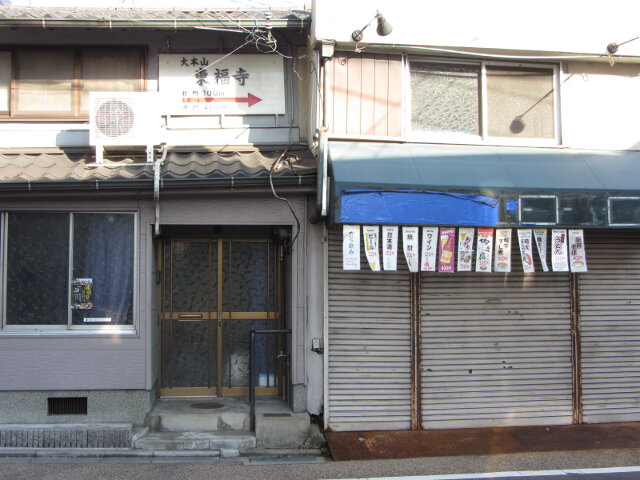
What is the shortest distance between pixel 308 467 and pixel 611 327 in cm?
527

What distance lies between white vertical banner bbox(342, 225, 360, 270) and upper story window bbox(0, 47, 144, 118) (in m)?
4.29

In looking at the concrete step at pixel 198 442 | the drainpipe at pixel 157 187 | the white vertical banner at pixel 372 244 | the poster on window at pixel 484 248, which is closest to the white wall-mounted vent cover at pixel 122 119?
the drainpipe at pixel 157 187

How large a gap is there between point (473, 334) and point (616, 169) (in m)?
3.32

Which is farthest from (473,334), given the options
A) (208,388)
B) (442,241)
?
(208,388)

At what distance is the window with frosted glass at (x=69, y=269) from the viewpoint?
311 inches

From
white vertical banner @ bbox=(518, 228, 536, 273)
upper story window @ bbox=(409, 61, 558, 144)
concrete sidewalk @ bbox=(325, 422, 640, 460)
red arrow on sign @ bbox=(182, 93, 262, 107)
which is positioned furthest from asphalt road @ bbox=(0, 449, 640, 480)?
red arrow on sign @ bbox=(182, 93, 262, 107)

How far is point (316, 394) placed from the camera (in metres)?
8.03

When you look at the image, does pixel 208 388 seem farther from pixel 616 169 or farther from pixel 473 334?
pixel 616 169

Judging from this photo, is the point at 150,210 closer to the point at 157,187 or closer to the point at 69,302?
the point at 157,187

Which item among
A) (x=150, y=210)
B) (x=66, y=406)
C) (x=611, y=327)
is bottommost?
(x=66, y=406)

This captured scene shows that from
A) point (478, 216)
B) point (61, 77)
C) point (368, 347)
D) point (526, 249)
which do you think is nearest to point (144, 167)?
point (61, 77)

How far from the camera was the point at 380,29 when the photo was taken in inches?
317

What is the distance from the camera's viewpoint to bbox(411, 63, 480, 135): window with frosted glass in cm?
872

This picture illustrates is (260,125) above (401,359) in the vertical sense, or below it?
above
